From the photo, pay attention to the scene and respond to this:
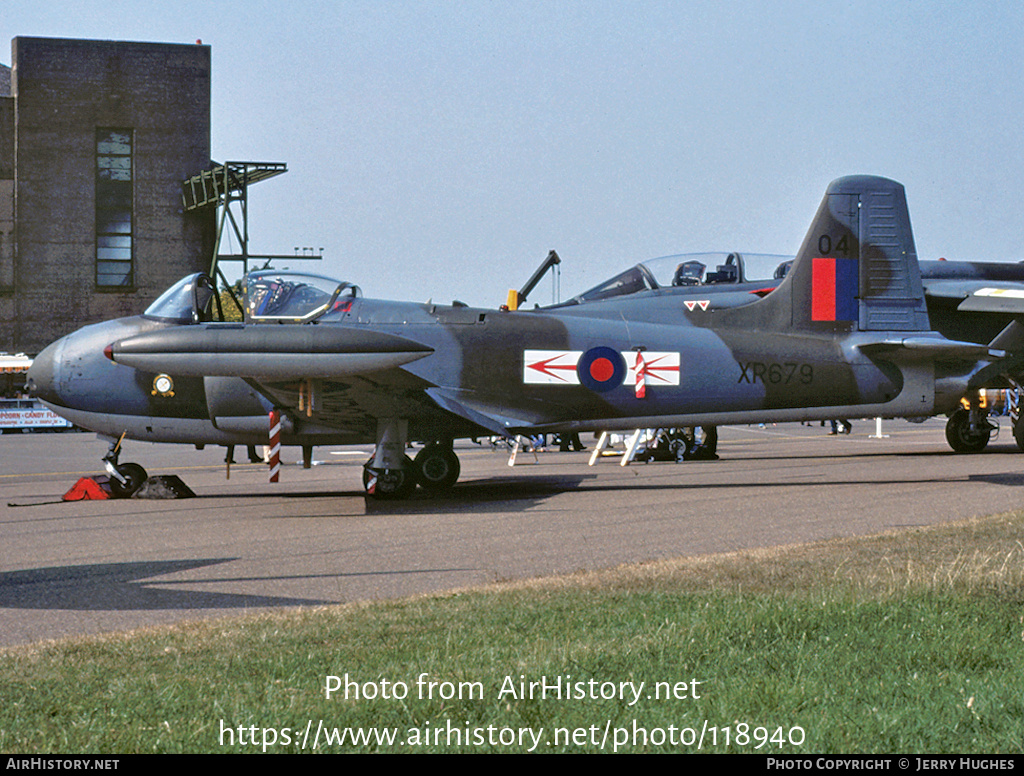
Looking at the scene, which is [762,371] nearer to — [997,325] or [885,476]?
[885,476]

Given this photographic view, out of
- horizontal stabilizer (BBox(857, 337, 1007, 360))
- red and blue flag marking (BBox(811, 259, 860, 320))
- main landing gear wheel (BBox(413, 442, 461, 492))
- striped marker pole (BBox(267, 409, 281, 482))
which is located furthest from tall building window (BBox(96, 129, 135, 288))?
horizontal stabilizer (BBox(857, 337, 1007, 360))

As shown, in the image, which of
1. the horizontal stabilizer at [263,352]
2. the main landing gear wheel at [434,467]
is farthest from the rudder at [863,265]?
the horizontal stabilizer at [263,352]

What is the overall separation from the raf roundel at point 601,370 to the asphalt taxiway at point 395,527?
60.8 inches

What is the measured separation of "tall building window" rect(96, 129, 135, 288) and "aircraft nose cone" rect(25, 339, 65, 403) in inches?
→ 2637

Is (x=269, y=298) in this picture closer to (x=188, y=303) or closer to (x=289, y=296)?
(x=289, y=296)

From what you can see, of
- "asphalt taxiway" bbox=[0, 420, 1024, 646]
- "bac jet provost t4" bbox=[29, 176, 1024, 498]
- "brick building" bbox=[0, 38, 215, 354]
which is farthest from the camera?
"brick building" bbox=[0, 38, 215, 354]

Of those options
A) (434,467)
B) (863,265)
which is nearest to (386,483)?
(434,467)

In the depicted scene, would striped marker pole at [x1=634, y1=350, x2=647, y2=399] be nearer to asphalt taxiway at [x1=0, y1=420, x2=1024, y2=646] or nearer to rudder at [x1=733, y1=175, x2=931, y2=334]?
asphalt taxiway at [x1=0, y1=420, x2=1024, y2=646]

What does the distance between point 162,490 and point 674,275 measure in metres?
9.20

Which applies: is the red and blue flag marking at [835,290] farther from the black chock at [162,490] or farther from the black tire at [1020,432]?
the black chock at [162,490]

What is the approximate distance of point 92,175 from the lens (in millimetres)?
77688

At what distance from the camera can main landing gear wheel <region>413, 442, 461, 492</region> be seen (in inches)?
594

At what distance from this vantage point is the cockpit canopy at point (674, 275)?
60.1 ft

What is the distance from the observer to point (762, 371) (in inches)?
580
